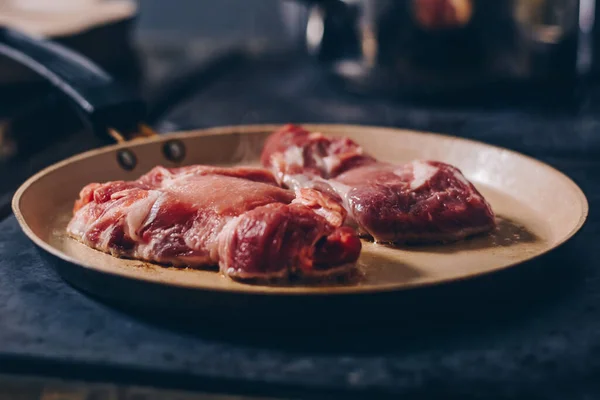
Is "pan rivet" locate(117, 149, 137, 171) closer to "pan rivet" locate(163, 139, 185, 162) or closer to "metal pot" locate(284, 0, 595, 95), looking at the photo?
"pan rivet" locate(163, 139, 185, 162)

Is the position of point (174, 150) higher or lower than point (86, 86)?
lower

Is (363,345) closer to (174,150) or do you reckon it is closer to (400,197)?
(400,197)

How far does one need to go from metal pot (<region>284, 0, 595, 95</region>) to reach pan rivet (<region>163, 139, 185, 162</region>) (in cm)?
87

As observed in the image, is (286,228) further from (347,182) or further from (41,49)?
(41,49)

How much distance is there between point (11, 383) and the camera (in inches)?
35.0

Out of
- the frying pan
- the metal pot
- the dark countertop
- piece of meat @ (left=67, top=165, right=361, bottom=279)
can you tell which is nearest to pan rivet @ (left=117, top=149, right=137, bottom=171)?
the frying pan

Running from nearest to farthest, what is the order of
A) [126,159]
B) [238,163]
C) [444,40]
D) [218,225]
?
[218,225], [126,159], [238,163], [444,40]

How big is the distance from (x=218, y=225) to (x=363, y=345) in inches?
12.3

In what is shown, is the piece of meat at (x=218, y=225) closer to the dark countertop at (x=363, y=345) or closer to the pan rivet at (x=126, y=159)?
the dark countertop at (x=363, y=345)

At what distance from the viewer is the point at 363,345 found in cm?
90

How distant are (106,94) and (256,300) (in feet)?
2.75

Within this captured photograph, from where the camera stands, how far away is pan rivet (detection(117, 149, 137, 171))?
1.54 m

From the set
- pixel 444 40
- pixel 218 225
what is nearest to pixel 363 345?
pixel 218 225

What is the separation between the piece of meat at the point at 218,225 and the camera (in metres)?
1.01
